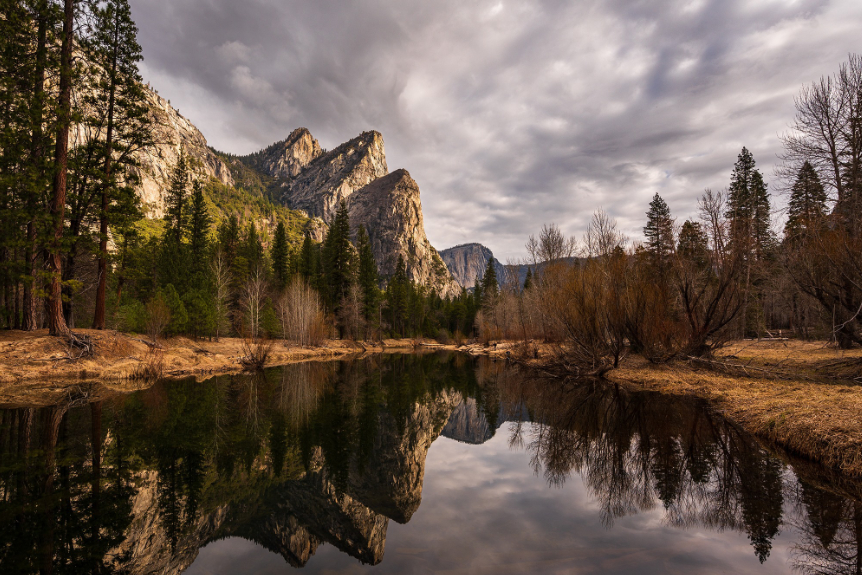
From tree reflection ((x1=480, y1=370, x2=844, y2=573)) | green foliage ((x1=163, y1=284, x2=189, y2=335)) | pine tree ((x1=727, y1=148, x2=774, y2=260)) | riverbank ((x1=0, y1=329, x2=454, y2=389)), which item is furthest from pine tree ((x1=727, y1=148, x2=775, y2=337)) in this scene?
green foliage ((x1=163, y1=284, x2=189, y2=335))

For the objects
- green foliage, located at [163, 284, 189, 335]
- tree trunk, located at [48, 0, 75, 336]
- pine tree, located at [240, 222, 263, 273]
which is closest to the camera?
tree trunk, located at [48, 0, 75, 336]

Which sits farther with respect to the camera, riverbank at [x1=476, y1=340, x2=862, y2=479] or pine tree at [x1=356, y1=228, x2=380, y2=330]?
pine tree at [x1=356, y1=228, x2=380, y2=330]

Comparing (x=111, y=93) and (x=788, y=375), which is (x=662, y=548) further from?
(x=111, y=93)

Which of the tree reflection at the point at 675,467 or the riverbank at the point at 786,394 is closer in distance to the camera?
the tree reflection at the point at 675,467

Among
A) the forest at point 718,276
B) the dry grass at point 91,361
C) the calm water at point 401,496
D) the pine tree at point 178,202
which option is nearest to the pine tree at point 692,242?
the forest at point 718,276

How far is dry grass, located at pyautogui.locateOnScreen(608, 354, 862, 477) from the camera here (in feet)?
22.7

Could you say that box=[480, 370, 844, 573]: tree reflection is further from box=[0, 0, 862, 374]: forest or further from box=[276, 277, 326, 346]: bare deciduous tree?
box=[276, 277, 326, 346]: bare deciduous tree

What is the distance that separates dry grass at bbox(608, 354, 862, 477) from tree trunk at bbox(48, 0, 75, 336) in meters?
26.3

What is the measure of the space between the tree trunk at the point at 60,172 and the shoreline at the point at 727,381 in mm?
1372

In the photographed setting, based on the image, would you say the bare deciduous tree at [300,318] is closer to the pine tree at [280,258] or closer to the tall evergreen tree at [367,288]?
the tall evergreen tree at [367,288]

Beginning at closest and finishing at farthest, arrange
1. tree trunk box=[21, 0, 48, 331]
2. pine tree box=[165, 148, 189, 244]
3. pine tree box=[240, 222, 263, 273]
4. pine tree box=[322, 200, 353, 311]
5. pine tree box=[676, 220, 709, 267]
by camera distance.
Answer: tree trunk box=[21, 0, 48, 331], pine tree box=[676, 220, 709, 267], pine tree box=[165, 148, 189, 244], pine tree box=[322, 200, 353, 311], pine tree box=[240, 222, 263, 273]

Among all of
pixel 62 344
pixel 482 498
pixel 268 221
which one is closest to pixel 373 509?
pixel 482 498

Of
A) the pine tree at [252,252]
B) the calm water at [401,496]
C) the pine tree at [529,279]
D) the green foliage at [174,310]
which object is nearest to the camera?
the calm water at [401,496]

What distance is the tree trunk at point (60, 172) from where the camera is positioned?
15.6 metres
